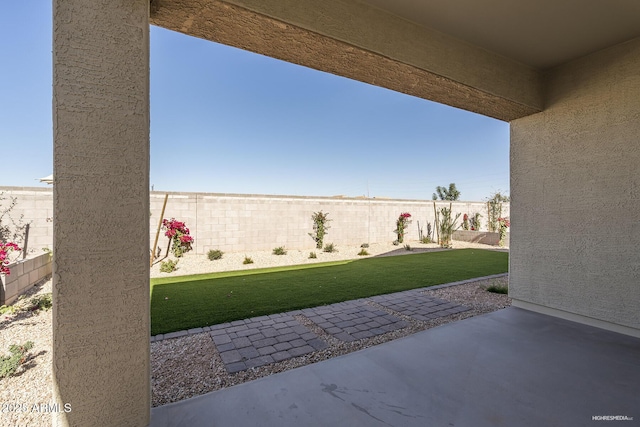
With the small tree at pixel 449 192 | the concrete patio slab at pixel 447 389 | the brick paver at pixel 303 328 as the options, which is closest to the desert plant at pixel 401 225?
the brick paver at pixel 303 328

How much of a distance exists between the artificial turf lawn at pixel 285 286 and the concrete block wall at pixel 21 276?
194 centimetres

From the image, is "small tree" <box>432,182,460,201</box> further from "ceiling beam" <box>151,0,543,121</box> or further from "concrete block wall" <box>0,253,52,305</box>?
"concrete block wall" <box>0,253,52,305</box>

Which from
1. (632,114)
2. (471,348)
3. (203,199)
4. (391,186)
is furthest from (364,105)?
(391,186)

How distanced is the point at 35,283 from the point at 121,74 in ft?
20.1

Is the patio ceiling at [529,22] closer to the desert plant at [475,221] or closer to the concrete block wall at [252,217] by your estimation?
the concrete block wall at [252,217]

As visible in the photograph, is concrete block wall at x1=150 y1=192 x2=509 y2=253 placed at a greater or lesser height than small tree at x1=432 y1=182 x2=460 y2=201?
lesser

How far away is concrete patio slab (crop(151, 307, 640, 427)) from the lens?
1968mm

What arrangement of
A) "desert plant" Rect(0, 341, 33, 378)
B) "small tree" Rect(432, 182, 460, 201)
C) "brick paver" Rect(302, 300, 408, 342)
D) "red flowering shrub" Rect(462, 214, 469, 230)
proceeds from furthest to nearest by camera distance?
"small tree" Rect(432, 182, 460, 201)
"red flowering shrub" Rect(462, 214, 469, 230)
"brick paver" Rect(302, 300, 408, 342)
"desert plant" Rect(0, 341, 33, 378)

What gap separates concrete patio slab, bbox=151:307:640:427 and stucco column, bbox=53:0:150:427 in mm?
540

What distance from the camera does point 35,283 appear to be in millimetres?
5434

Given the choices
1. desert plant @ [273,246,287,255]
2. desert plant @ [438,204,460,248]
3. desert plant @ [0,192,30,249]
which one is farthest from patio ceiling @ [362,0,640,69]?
desert plant @ [438,204,460,248]

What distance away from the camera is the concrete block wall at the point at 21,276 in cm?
420

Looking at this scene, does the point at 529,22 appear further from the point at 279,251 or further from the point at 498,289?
the point at 279,251

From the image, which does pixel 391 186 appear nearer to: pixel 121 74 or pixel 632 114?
pixel 632 114
